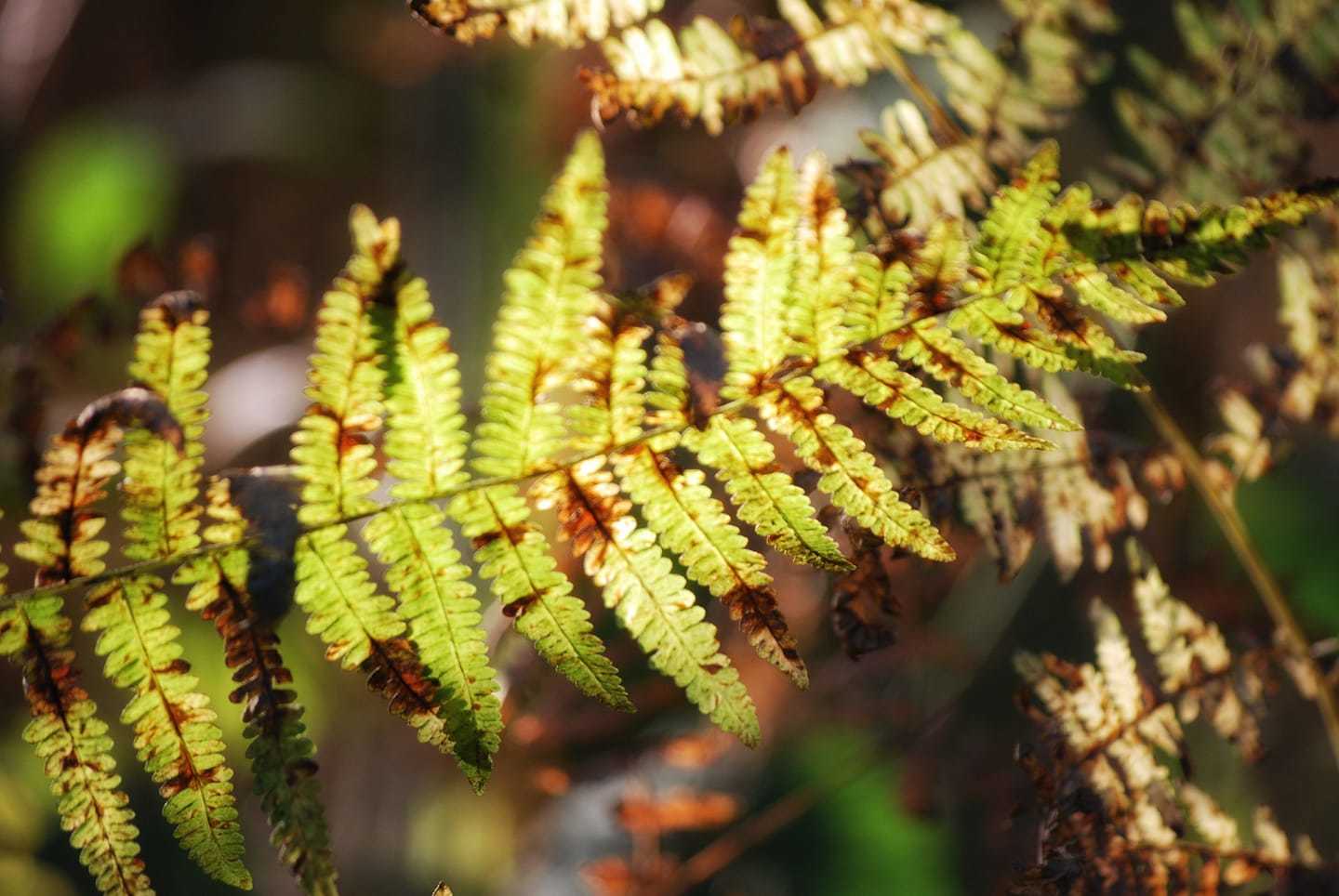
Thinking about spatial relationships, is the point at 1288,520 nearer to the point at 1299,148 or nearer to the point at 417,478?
the point at 1299,148

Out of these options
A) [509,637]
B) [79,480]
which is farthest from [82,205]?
[79,480]

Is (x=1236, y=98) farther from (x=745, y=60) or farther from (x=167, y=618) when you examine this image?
(x=167, y=618)

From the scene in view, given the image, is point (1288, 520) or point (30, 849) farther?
point (1288, 520)

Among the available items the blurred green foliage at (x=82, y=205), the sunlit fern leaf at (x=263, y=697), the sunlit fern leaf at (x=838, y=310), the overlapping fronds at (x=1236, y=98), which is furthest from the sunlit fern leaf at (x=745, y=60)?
the blurred green foliage at (x=82, y=205)

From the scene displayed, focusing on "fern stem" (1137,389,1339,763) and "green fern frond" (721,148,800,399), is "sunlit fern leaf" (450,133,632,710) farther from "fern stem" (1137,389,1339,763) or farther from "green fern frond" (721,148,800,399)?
"fern stem" (1137,389,1339,763)

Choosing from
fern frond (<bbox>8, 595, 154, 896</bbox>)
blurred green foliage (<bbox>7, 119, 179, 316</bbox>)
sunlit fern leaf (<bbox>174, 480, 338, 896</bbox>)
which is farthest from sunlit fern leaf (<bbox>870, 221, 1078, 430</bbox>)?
blurred green foliage (<bbox>7, 119, 179, 316</bbox>)

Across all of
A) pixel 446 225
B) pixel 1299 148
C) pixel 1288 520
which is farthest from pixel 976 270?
pixel 446 225
